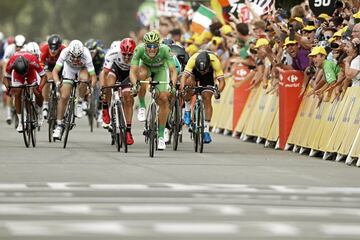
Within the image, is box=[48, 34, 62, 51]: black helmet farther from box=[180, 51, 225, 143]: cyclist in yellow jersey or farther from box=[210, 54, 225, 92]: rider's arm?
box=[210, 54, 225, 92]: rider's arm

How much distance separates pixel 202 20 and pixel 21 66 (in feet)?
40.9

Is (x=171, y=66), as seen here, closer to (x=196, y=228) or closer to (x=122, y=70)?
(x=122, y=70)

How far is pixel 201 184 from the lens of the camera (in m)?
17.2

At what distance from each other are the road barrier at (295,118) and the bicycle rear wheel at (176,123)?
1.72 meters

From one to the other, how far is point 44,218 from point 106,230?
104 centimetres

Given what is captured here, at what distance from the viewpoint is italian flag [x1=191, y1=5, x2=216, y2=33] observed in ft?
121

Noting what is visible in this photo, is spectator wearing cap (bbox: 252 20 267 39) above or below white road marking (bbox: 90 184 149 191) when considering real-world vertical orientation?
above

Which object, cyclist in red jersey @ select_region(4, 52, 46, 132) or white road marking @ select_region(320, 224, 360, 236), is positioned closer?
white road marking @ select_region(320, 224, 360, 236)

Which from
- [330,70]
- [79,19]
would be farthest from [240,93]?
[79,19]

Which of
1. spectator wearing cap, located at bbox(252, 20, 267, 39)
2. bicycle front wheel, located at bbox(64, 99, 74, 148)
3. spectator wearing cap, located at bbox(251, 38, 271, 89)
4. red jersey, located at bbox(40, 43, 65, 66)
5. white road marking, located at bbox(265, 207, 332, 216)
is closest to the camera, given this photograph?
white road marking, located at bbox(265, 207, 332, 216)


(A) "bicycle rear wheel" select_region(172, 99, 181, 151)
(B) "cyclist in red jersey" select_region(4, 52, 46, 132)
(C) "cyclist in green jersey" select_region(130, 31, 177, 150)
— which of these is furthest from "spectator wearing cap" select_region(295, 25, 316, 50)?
(B) "cyclist in red jersey" select_region(4, 52, 46, 132)

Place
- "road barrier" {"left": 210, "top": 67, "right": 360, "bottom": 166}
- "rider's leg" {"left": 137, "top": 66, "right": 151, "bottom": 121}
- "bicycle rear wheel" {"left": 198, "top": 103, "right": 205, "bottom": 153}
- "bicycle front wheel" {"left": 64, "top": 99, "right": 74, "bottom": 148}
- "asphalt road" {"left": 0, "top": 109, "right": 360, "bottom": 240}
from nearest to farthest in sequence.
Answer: "asphalt road" {"left": 0, "top": 109, "right": 360, "bottom": 240}
"road barrier" {"left": 210, "top": 67, "right": 360, "bottom": 166}
"bicycle rear wheel" {"left": 198, "top": 103, "right": 205, "bottom": 153}
"rider's leg" {"left": 137, "top": 66, "right": 151, "bottom": 121}
"bicycle front wheel" {"left": 64, "top": 99, "right": 74, "bottom": 148}

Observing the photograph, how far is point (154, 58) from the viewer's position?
939 inches

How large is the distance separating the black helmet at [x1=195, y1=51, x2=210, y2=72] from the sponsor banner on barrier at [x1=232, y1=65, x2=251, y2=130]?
17.9 ft
